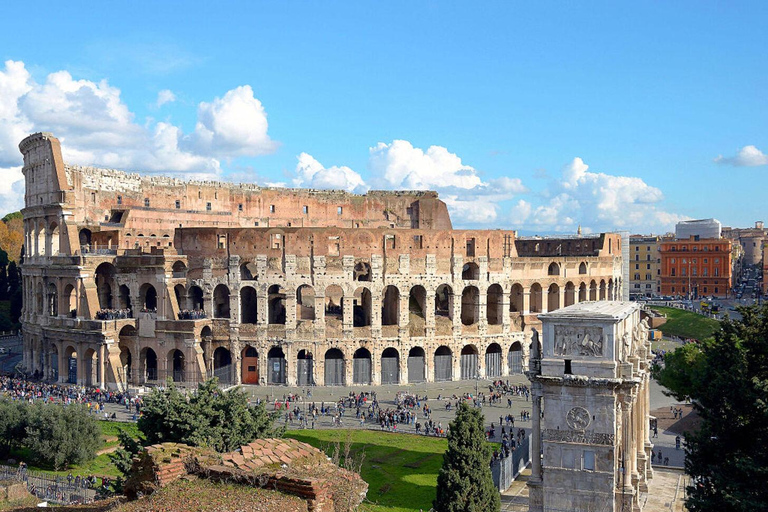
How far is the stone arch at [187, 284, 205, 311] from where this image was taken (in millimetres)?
49750

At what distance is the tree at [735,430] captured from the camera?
18.3 metres

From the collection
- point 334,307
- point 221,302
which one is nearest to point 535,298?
point 334,307

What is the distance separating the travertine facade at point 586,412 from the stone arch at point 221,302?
32.1 metres

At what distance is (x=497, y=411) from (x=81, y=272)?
2859 cm

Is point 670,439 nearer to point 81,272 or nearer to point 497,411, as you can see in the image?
point 497,411

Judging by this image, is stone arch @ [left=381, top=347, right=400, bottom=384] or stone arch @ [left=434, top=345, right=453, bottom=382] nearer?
stone arch @ [left=381, top=347, right=400, bottom=384]

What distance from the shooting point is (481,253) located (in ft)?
165

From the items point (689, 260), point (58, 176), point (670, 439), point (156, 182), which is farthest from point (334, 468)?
point (689, 260)

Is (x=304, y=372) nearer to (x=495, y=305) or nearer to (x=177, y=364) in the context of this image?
(x=177, y=364)

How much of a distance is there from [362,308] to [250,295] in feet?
27.4

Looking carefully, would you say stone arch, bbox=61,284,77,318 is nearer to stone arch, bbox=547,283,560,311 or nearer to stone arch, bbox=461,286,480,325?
stone arch, bbox=461,286,480,325

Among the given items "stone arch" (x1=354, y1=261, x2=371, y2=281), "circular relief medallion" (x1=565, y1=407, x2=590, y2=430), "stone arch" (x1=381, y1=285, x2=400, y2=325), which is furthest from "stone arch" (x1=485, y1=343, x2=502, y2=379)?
"circular relief medallion" (x1=565, y1=407, x2=590, y2=430)

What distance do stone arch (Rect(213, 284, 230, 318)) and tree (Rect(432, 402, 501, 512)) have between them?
101ft

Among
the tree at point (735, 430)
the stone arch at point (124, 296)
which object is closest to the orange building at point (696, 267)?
the stone arch at point (124, 296)
